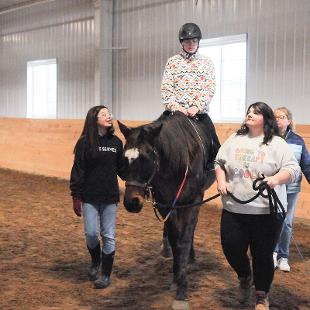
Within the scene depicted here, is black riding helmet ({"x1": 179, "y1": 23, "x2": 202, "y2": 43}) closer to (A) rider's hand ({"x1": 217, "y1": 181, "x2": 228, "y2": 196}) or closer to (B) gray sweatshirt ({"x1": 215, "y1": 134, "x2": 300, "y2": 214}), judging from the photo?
(B) gray sweatshirt ({"x1": 215, "y1": 134, "x2": 300, "y2": 214})

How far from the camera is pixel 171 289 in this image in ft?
11.8

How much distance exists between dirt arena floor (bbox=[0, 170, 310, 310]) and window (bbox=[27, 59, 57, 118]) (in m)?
7.77

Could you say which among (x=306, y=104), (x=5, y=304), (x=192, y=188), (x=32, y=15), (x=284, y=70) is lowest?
(x=5, y=304)

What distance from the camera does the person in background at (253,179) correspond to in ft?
9.34

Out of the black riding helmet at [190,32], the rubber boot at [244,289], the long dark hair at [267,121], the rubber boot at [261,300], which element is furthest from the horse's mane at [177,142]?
the rubber boot at [261,300]

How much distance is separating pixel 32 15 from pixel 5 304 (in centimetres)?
1289

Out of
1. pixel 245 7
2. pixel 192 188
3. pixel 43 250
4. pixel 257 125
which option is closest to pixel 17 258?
pixel 43 250

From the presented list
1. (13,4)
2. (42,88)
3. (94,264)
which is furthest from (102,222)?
(13,4)

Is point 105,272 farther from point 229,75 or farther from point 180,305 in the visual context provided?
point 229,75

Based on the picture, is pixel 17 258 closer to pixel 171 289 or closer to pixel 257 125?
pixel 171 289

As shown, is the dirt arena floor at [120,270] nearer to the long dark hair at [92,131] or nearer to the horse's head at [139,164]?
the horse's head at [139,164]

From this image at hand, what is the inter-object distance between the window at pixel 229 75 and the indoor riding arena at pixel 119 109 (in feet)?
0.08

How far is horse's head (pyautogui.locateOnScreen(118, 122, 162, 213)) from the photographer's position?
2.90 metres

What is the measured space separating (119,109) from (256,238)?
359 inches
